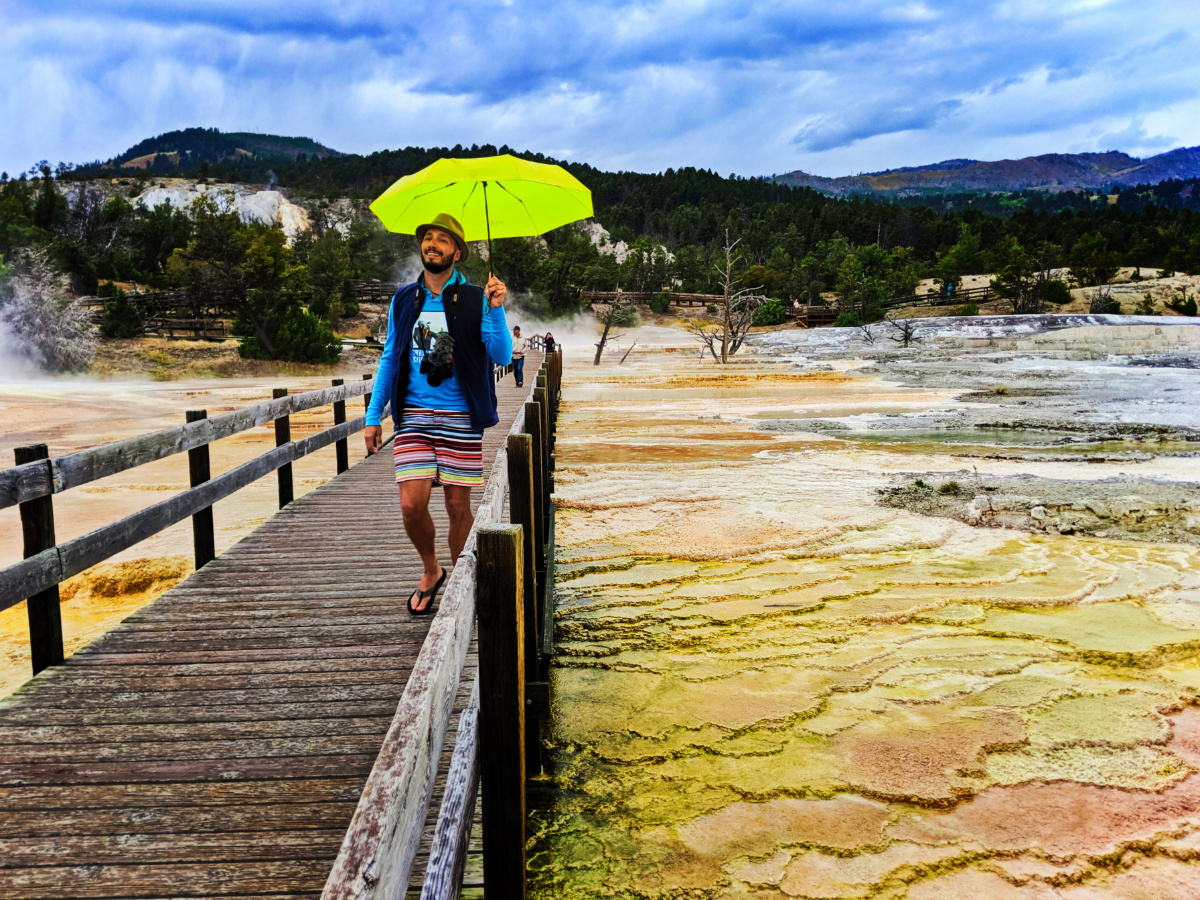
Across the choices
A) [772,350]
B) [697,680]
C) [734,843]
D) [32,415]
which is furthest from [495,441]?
[772,350]

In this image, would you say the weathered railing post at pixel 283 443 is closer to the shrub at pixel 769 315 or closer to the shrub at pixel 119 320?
the shrub at pixel 119 320

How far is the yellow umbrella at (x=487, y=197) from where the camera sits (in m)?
4.14

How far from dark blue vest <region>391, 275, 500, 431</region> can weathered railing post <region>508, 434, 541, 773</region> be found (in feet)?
1.11

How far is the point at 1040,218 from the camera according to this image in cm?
8194

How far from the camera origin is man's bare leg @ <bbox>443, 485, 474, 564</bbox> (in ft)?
12.3

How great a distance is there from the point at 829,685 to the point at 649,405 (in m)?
14.5

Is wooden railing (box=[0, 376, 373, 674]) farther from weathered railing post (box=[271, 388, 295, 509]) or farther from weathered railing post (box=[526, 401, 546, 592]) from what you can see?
weathered railing post (box=[526, 401, 546, 592])

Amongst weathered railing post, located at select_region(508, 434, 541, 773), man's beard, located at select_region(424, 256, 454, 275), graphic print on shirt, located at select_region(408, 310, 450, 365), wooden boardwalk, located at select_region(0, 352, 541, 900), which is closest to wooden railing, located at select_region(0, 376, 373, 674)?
wooden boardwalk, located at select_region(0, 352, 541, 900)

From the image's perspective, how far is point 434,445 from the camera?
3.65m

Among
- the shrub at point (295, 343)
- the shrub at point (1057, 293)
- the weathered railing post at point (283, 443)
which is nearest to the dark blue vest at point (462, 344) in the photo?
the weathered railing post at point (283, 443)

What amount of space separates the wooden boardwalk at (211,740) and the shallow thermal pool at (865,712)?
919 mm

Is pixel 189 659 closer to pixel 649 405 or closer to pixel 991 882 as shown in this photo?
pixel 991 882

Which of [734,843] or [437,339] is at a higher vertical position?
[437,339]

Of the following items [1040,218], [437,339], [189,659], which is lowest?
[189,659]
